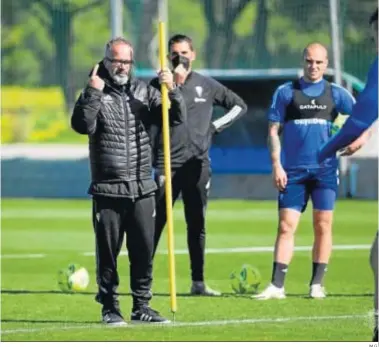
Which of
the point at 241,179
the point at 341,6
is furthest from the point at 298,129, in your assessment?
the point at 341,6

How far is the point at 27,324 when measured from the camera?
12.8m

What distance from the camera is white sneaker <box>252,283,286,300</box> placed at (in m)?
14.4

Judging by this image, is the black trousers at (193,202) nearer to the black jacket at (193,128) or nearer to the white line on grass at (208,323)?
the black jacket at (193,128)

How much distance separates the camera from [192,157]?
1505 cm

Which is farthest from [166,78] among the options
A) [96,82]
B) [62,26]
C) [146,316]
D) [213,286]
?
[62,26]

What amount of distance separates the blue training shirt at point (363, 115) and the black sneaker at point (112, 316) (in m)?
3.21

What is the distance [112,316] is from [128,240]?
58 cm

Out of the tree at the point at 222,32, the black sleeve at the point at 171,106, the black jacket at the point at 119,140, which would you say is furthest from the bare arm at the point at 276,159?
the tree at the point at 222,32

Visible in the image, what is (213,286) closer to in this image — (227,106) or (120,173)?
(227,106)

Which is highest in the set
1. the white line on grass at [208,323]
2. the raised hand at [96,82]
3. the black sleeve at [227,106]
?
the raised hand at [96,82]

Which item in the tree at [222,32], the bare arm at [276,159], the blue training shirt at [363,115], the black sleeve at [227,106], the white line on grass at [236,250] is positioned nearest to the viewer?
the blue training shirt at [363,115]

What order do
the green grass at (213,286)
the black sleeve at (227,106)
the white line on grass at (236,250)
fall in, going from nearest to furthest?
the green grass at (213,286), the black sleeve at (227,106), the white line on grass at (236,250)

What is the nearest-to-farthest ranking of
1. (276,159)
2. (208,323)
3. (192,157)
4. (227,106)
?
1. (208,323)
2. (276,159)
3. (192,157)
4. (227,106)

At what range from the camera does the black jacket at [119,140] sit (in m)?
12.6
